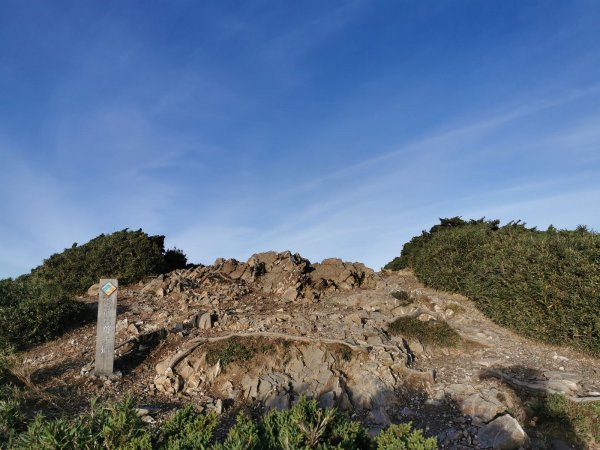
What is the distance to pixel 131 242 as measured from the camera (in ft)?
54.1

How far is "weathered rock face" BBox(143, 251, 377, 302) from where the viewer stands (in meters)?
13.7

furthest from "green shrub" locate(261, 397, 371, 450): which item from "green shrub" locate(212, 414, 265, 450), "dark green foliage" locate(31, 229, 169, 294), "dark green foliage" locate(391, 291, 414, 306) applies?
"dark green foliage" locate(31, 229, 169, 294)

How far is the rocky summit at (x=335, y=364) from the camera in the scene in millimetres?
8117

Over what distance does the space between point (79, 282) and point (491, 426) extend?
13.3 metres

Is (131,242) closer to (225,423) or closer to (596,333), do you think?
(225,423)

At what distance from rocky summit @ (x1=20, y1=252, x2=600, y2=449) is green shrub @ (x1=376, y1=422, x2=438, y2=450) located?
3451 millimetres

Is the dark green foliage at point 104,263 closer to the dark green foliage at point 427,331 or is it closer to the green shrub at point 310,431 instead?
the dark green foliage at point 427,331

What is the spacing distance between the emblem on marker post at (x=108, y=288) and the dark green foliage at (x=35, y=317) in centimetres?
333

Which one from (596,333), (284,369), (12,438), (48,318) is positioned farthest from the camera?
(48,318)

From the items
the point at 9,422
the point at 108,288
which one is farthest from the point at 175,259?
the point at 9,422

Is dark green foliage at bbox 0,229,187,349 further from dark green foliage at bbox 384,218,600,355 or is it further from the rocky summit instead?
dark green foliage at bbox 384,218,600,355

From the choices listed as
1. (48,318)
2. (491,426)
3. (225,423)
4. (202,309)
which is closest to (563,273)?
(491,426)

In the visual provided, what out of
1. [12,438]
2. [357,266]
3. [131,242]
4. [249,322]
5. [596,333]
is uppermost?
[131,242]

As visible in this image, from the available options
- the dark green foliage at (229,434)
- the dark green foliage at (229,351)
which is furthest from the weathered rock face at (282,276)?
the dark green foliage at (229,434)
